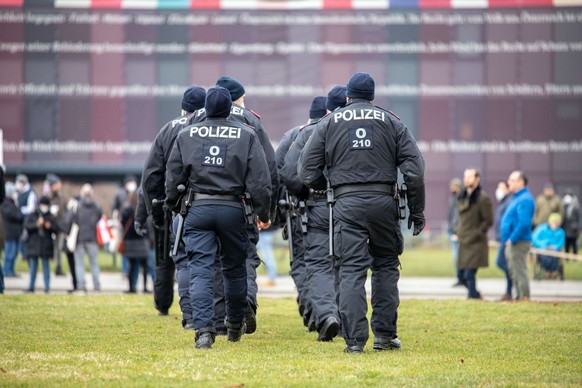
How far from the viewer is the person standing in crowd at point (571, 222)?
998 inches

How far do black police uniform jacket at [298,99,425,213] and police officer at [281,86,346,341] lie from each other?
116 centimetres

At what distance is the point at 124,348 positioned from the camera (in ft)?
31.5

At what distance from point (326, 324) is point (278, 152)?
2064 mm

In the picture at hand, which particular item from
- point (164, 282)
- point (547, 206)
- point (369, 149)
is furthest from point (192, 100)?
point (547, 206)

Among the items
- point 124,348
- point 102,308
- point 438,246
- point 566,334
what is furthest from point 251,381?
point 438,246

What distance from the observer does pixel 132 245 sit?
17.9 metres

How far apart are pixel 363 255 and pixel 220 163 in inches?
51.6

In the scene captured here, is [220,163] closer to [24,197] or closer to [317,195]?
[317,195]

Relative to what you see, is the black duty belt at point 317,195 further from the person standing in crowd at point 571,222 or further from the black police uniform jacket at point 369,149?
the person standing in crowd at point 571,222

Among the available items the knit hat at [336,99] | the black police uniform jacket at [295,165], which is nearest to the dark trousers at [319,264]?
the black police uniform jacket at [295,165]

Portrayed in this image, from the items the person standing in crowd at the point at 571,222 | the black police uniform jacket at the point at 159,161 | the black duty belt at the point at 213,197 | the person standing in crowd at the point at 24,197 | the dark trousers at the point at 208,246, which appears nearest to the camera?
A: the dark trousers at the point at 208,246

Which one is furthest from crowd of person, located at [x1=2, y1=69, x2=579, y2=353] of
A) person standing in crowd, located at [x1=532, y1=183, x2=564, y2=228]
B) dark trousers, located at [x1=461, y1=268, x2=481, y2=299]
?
person standing in crowd, located at [x1=532, y1=183, x2=564, y2=228]

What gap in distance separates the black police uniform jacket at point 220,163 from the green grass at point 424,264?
14147 mm

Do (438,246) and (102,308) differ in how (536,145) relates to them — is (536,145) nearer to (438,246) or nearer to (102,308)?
(438,246)
